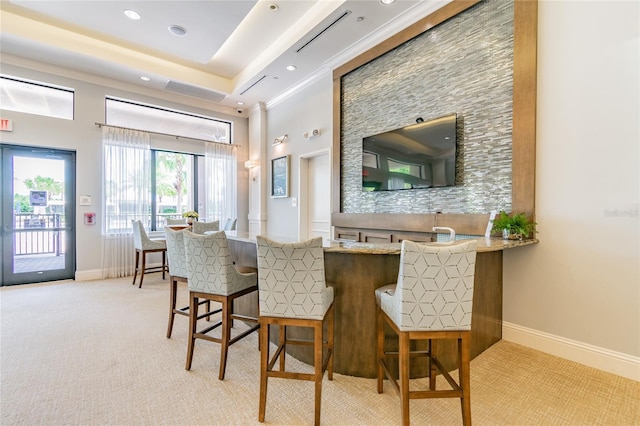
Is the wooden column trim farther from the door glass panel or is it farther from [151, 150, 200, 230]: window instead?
the door glass panel

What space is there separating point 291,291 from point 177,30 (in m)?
4.30

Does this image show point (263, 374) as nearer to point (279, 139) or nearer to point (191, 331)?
point (191, 331)

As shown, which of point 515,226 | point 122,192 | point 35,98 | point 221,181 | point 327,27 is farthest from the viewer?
point 221,181

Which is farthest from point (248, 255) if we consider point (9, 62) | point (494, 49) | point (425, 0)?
point (9, 62)

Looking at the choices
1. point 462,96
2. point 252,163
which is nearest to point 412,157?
point 462,96

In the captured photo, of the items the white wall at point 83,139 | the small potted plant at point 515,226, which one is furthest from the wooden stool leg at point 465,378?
the white wall at point 83,139

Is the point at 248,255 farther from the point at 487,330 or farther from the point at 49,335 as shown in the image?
the point at 487,330

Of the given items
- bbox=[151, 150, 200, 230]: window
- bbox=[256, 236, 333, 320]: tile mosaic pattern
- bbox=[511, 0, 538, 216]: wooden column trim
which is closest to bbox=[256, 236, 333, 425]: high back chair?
bbox=[256, 236, 333, 320]: tile mosaic pattern

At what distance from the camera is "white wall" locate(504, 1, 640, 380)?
2.08m

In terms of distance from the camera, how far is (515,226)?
2377 mm

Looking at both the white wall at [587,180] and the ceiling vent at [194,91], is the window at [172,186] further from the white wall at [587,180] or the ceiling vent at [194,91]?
the white wall at [587,180]

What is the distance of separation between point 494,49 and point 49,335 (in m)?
5.01

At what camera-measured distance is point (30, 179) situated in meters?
4.65

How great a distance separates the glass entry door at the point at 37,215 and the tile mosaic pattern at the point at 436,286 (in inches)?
227
